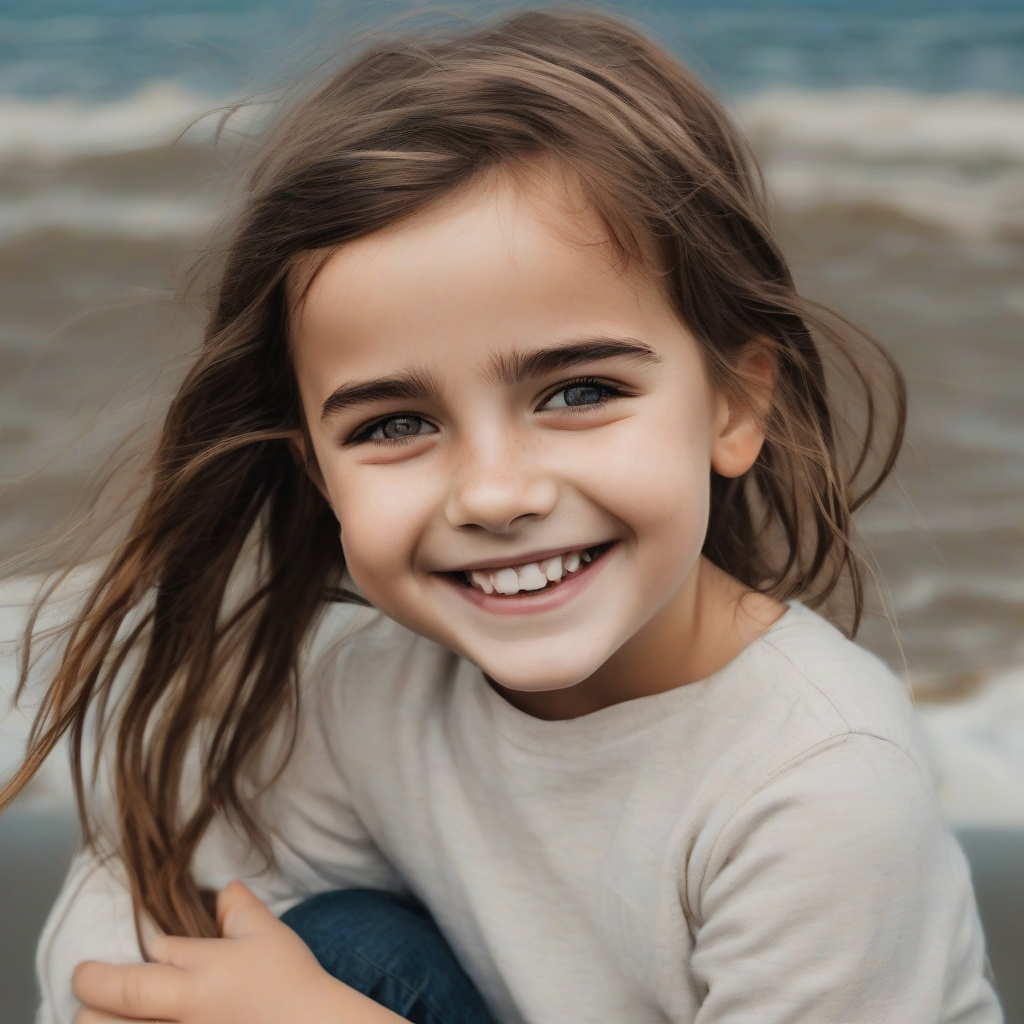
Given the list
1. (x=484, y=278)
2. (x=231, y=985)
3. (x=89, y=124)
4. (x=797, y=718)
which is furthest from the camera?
(x=89, y=124)

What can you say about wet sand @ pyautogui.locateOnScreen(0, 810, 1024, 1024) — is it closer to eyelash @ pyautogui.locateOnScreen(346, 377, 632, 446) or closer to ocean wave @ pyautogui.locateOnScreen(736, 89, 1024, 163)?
eyelash @ pyautogui.locateOnScreen(346, 377, 632, 446)

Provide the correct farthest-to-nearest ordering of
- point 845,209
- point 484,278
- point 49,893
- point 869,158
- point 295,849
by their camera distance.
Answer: point 869,158
point 845,209
point 49,893
point 295,849
point 484,278

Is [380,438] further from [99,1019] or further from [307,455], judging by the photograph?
[99,1019]

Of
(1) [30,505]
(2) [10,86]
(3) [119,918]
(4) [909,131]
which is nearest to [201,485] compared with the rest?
(3) [119,918]

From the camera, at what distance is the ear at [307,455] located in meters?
0.91

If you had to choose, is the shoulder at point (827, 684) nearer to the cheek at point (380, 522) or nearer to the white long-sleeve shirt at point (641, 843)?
the white long-sleeve shirt at point (641, 843)

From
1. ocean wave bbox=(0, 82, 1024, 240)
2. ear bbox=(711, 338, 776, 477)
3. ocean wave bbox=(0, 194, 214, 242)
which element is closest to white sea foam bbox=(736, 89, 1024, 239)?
ocean wave bbox=(0, 82, 1024, 240)

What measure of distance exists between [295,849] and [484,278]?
571mm

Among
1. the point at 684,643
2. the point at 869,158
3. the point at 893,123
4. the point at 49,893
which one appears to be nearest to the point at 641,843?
the point at 684,643

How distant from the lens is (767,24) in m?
2.77

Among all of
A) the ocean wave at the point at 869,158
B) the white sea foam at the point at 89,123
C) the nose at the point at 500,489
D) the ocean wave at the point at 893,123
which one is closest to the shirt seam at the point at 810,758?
the nose at the point at 500,489

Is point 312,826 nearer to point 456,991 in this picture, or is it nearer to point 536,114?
point 456,991

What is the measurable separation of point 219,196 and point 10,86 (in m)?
2.12

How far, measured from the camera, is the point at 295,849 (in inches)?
42.2
